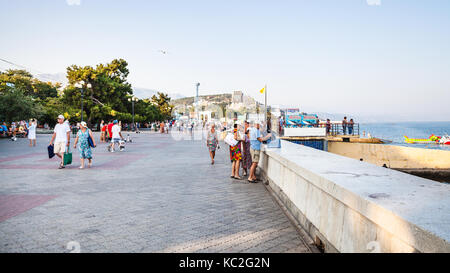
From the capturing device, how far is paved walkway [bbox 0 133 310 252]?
420cm

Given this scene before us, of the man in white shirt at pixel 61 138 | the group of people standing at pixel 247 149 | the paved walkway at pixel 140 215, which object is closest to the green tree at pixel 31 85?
the man in white shirt at pixel 61 138

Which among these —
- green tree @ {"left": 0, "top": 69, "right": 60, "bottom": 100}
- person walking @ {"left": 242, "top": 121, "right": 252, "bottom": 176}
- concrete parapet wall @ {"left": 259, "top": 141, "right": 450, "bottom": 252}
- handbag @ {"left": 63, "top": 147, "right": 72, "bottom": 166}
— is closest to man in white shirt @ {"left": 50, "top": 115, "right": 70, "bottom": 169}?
handbag @ {"left": 63, "top": 147, "right": 72, "bottom": 166}

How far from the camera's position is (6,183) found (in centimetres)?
841

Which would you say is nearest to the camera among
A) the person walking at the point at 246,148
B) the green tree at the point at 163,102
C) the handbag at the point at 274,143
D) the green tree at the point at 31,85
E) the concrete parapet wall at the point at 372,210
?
the concrete parapet wall at the point at 372,210

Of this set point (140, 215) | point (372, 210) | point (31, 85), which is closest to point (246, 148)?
point (140, 215)

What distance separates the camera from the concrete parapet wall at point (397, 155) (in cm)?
2189

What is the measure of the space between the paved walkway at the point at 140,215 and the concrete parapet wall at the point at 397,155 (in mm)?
18491

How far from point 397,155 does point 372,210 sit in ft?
81.3

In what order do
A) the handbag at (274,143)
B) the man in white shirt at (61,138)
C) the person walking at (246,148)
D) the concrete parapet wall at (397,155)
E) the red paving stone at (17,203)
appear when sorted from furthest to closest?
the concrete parapet wall at (397,155), the man in white shirt at (61,138), the person walking at (246,148), the handbag at (274,143), the red paving stone at (17,203)

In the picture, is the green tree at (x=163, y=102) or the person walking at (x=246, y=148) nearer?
the person walking at (x=246, y=148)

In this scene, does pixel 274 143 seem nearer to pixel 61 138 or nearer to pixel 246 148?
pixel 246 148

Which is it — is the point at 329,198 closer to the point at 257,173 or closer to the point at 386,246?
the point at 386,246

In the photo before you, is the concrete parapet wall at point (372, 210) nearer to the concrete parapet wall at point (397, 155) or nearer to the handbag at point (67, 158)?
the handbag at point (67, 158)
